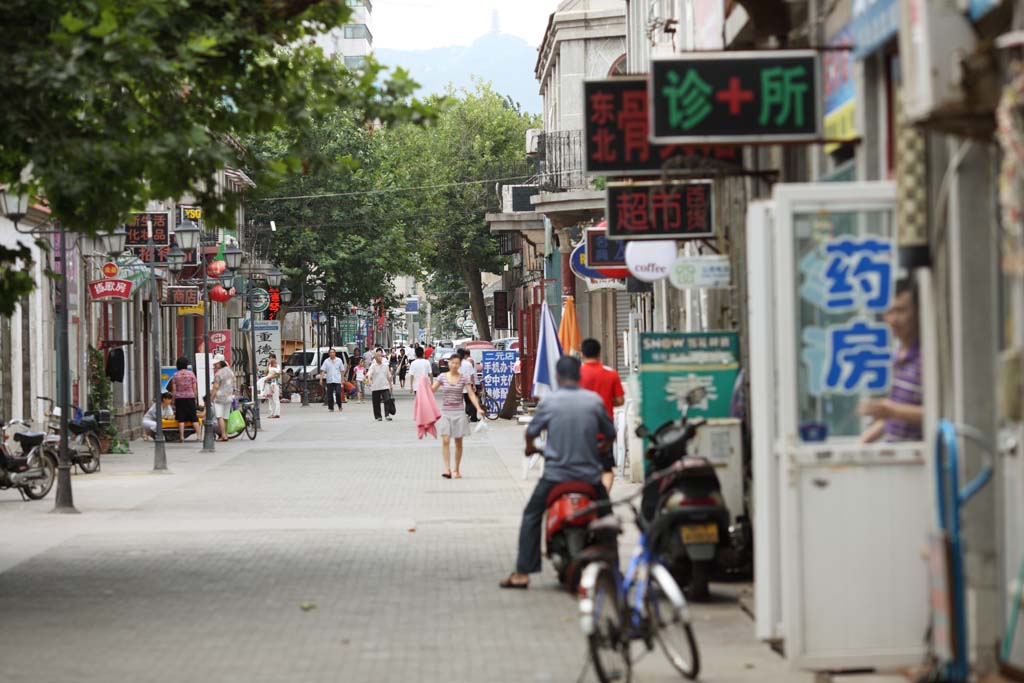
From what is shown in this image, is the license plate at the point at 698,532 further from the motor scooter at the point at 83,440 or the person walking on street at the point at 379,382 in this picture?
the person walking on street at the point at 379,382

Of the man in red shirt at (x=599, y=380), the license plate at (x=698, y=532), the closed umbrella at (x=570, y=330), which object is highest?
the closed umbrella at (x=570, y=330)

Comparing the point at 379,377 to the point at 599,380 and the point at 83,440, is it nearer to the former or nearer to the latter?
the point at 83,440

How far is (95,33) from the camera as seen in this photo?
11828 millimetres

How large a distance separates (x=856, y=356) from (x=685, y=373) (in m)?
5.58

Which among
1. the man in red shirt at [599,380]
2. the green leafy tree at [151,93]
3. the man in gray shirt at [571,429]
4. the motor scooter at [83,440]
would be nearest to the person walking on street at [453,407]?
the motor scooter at [83,440]

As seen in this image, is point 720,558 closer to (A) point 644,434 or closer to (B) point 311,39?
(A) point 644,434

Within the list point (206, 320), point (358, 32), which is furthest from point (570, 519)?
point (358, 32)

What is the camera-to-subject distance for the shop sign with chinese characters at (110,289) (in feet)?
104

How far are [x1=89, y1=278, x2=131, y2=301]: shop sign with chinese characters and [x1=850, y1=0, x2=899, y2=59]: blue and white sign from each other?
76.6ft

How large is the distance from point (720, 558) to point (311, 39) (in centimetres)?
586

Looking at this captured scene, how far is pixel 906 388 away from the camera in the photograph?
8547 millimetres

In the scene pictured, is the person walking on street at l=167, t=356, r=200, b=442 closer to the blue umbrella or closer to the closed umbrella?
the closed umbrella

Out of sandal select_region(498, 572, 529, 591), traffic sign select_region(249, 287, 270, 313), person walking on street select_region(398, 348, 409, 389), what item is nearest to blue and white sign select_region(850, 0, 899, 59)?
sandal select_region(498, 572, 529, 591)

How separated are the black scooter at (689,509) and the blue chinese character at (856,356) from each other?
2.73m
